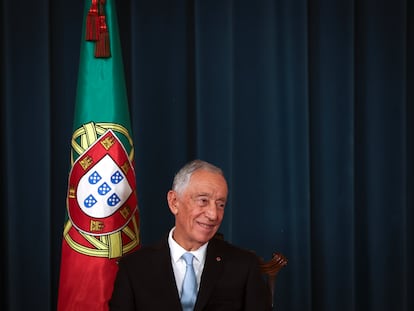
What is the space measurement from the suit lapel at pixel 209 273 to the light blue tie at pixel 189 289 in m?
0.04

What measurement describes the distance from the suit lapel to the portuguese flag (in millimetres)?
471

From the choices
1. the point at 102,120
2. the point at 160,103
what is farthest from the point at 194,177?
the point at 160,103

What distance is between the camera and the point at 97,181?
7.41ft

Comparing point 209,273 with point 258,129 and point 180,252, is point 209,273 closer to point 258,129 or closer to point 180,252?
point 180,252

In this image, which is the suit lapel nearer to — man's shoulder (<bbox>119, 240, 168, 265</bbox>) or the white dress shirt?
the white dress shirt

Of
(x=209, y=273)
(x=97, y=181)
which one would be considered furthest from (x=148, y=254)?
(x=97, y=181)

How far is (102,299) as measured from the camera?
7.49ft

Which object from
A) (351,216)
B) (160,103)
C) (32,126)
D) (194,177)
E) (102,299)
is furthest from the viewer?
(351,216)

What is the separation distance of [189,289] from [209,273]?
0.29 ft

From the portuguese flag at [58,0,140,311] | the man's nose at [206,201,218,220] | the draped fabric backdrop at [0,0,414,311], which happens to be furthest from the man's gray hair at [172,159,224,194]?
the draped fabric backdrop at [0,0,414,311]

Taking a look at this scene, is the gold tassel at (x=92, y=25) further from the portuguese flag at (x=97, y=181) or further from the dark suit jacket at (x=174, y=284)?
the dark suit jacket at (x=174, y=284)

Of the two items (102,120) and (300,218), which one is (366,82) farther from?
(102,120)

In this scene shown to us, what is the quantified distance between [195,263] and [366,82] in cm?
176

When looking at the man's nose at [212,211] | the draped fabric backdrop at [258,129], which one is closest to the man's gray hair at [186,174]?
the man's nose at [212,211]
